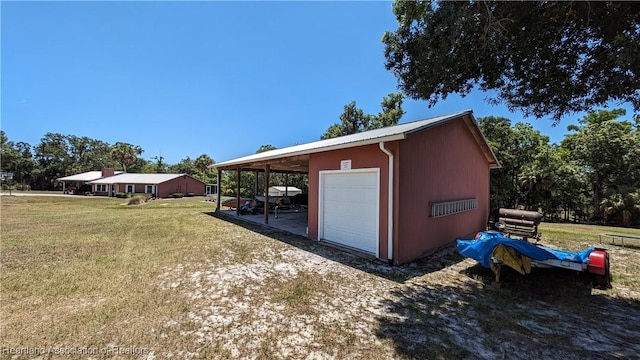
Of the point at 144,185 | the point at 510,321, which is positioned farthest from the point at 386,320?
the point at 144,185

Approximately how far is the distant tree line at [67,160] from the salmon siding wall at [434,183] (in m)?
40.8

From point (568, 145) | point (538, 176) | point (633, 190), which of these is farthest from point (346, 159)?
point (568, 145)

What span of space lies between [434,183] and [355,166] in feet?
7.17

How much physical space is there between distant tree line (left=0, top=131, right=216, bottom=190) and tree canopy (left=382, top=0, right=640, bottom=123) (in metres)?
43.0

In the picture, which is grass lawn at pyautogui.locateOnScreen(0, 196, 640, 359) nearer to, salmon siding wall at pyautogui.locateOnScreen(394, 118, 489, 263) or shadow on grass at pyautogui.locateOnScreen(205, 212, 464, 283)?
shadow on grass at pyautogui.locateOnScreen(205, 212, 464, 283)

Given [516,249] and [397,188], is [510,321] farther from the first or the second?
[397,188]

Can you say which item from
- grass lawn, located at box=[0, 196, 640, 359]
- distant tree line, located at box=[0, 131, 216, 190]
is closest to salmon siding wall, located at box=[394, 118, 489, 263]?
grass lawn, located at box=[0, 196, 640, 359]

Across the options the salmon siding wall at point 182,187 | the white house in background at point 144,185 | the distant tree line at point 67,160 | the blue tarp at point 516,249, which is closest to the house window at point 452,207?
the blue tarp at point 516,249

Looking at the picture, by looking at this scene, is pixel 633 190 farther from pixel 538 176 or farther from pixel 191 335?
pixel 191 335

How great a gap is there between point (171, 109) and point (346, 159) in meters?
18.7

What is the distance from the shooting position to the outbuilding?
18.4ft

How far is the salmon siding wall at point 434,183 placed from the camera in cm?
571

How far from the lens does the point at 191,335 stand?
2871mm

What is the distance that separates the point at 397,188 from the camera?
5508mm
